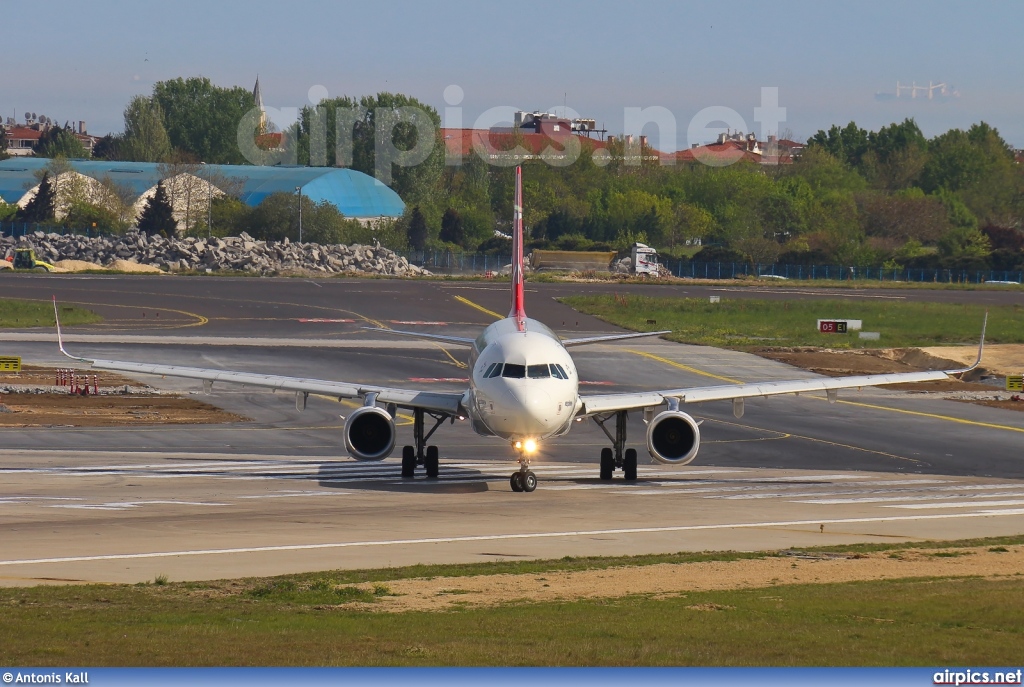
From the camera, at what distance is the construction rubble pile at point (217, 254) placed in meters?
150

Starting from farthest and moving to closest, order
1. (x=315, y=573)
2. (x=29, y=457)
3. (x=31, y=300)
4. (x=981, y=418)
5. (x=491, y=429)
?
(x=31, y=300), (x=981, y=418), (x=29, y=457), (x=491, y=429), (x=315, y=573)

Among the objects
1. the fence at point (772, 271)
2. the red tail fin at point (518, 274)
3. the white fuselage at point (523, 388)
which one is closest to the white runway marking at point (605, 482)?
the white fuselage at point (523, 388)

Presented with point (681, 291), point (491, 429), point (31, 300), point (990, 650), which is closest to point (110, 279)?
point (31, 300)

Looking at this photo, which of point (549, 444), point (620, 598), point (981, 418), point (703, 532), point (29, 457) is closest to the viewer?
point (620, 598)

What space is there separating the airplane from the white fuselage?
0.9 inches

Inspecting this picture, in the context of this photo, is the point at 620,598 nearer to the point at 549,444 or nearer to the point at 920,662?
the point at 920,662

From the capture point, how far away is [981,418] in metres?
52.8

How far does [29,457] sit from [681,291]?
9799cm

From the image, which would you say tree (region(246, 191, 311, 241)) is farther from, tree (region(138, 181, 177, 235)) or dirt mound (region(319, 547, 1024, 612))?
dirt mound (region(319, 547, 1024, 612))

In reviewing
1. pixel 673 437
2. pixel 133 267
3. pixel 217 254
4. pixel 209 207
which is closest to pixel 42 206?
pixel 209 207

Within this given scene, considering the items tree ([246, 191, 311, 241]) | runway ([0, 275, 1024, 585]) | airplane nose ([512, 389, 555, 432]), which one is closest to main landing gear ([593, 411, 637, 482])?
runway ([0, 275, 1024, 585])

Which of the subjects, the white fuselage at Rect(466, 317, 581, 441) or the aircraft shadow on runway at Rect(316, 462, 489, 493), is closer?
the white fuselage at Rect(466, 317, 581, 441)

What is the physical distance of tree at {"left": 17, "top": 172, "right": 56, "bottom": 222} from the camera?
193250 millimetres

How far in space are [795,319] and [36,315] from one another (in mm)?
54022
